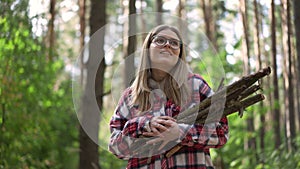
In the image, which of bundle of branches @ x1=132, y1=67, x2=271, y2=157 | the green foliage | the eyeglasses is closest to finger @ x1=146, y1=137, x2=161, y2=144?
bundle of branches @ x1=132, y1=67, x2=271, y2=157

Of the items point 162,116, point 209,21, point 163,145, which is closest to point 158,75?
point 162,116

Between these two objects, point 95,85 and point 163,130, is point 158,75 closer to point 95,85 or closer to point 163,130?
point 163,130

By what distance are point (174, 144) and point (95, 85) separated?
11.4 feet

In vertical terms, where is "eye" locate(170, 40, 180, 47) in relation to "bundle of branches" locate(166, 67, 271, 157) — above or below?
above

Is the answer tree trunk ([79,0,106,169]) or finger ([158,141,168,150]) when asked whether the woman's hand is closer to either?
finger ([158,141,168,150])

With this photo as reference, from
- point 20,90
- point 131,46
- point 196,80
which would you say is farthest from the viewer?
point 20,90

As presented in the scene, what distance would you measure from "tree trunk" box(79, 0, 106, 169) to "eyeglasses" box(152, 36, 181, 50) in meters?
2.91

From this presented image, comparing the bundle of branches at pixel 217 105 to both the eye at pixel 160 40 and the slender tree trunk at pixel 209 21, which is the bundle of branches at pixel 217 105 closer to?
the eye at pixel 160 40

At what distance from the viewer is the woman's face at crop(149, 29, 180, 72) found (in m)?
2.71

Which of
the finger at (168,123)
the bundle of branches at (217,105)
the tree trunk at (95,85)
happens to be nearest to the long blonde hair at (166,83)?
the bundle of branches at (217,105)

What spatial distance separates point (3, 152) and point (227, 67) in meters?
3.88

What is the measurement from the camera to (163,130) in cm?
246

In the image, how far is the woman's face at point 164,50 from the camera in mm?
2705

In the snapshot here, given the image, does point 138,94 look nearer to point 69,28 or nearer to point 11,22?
point 11,22
